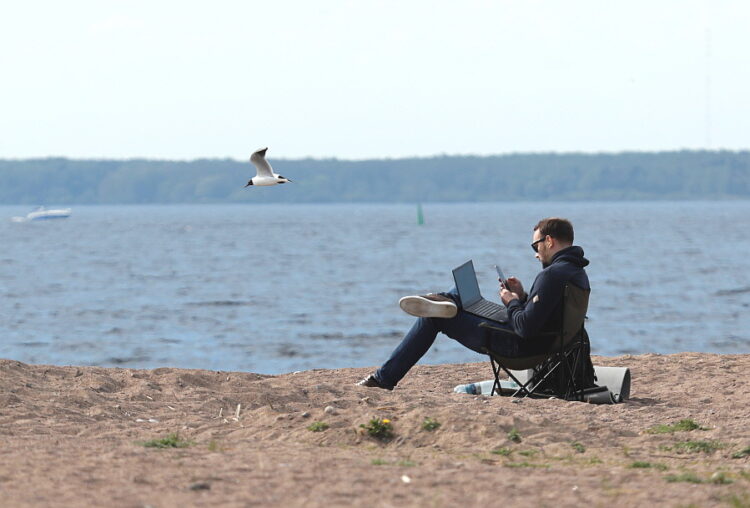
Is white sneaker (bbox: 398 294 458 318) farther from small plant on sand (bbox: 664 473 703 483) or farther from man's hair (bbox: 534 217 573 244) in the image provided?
small plant on sand (bbox: 664 473 703 483)

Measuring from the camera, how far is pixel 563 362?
858cm

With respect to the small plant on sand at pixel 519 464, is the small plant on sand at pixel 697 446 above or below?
below

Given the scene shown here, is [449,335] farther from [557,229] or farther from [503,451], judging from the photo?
[503,451]

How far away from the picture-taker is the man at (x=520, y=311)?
8.16 metres

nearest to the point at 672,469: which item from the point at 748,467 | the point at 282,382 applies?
the point at 748,467

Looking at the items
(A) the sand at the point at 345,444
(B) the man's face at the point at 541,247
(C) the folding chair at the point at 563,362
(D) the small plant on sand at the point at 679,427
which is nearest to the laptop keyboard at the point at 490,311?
(C) the folding chair at the point at 563,362

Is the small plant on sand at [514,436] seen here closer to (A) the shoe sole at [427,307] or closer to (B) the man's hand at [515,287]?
(A) the shoe sole at [427,307]

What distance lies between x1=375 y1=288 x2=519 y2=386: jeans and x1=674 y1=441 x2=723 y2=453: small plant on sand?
5.48 feet

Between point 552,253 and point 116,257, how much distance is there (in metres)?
58.7

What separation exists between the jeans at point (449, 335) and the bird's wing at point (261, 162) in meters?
1.74

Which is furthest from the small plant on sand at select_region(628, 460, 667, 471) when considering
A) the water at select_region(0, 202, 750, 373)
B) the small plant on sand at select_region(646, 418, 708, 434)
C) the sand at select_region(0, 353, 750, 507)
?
Result: the water at select_region(0, 202, 750, 373)

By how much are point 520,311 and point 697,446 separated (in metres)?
1.74

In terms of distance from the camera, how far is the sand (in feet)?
17.5

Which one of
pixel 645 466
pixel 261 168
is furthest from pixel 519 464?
pixel 261 168
